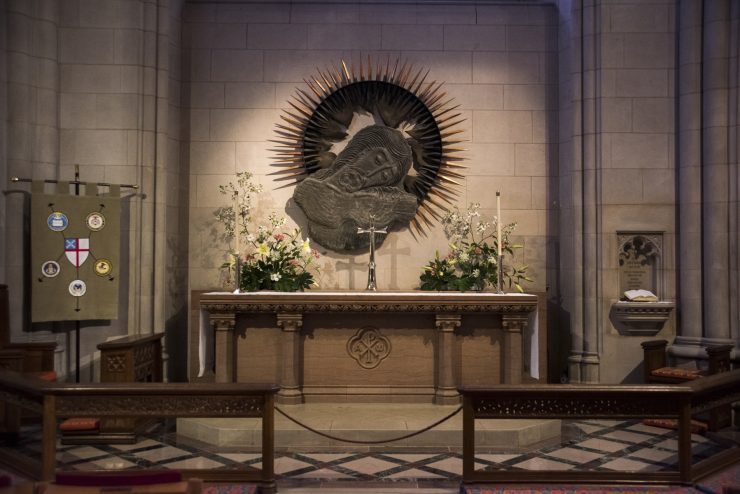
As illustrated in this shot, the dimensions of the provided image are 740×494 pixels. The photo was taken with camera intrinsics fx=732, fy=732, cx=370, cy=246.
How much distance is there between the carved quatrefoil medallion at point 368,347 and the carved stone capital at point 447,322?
54 cm

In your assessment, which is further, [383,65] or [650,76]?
[383,65]

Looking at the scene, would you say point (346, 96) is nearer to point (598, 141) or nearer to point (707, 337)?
point (598, 141)

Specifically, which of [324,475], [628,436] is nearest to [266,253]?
[324,475]

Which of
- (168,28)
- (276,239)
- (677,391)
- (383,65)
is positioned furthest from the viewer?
(383,65)

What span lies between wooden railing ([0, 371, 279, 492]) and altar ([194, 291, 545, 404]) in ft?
7.82

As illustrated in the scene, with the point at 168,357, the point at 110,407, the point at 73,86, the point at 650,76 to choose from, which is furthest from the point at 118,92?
the point at 650,76

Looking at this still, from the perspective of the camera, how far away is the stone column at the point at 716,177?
7.64m

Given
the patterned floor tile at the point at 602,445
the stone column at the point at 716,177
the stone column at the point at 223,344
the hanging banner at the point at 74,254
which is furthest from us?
the stone column at the point at 716,177

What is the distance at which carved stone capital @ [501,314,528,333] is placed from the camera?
704 cm

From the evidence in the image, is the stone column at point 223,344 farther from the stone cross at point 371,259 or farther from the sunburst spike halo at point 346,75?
the sunburst spike halo at point 346,75

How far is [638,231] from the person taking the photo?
8.02 m

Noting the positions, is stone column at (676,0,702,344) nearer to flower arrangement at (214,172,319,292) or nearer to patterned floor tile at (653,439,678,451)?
patterned floor tile at (653,439,678,451)

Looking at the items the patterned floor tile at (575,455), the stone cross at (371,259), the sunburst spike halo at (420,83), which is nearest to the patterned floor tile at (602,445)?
the patterned floor tile at (575,455)

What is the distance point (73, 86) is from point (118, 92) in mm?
495
